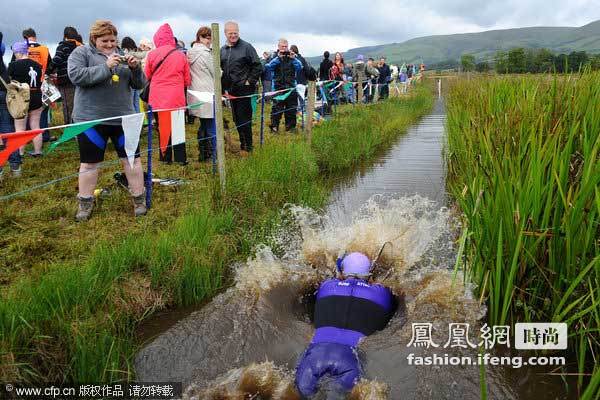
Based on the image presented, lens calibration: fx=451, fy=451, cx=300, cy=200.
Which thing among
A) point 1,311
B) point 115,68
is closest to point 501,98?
point 115,68

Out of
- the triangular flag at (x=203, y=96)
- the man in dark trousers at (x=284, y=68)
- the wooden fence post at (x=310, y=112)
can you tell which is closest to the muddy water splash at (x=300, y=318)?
the triangular flag at (x=203, y=96)

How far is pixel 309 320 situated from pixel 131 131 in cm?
266

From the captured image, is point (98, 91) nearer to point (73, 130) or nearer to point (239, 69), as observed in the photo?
point (73, 130)

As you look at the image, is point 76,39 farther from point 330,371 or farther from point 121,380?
point 330,371

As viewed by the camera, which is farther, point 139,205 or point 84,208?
point 139,205

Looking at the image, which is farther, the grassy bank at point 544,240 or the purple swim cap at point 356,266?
the purple swim cap at point 356,266

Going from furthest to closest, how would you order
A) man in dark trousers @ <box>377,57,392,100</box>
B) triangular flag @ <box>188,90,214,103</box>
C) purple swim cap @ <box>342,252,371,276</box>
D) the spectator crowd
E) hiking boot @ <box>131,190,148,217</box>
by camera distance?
man in dark trousers @ <box>377,57,392,100</box>, triangular flag @ <box>188,90,214,103</box>, hiking boot @ <box>131,190,148,217</box>, the spectator crowd, purple swim cap @ <box>342,252,371,276</box>

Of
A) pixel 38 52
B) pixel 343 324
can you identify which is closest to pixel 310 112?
pixel 38 52

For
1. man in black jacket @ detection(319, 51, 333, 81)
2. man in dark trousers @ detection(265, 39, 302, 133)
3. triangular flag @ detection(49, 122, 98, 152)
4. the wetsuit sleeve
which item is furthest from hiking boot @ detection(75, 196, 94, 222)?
man in black jacket @ detection(319, 51, 333, 81)

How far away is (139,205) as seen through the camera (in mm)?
5141

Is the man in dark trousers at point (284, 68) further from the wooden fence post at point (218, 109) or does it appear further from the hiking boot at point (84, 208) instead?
the hiking boot at point (84, 208)

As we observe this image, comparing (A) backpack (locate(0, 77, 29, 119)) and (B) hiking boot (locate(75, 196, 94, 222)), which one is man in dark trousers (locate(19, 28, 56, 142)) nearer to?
(A) backpack (locate(0, 77, 29, 119))

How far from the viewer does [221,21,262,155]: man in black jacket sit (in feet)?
25.5

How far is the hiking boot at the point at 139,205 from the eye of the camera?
5.09m
